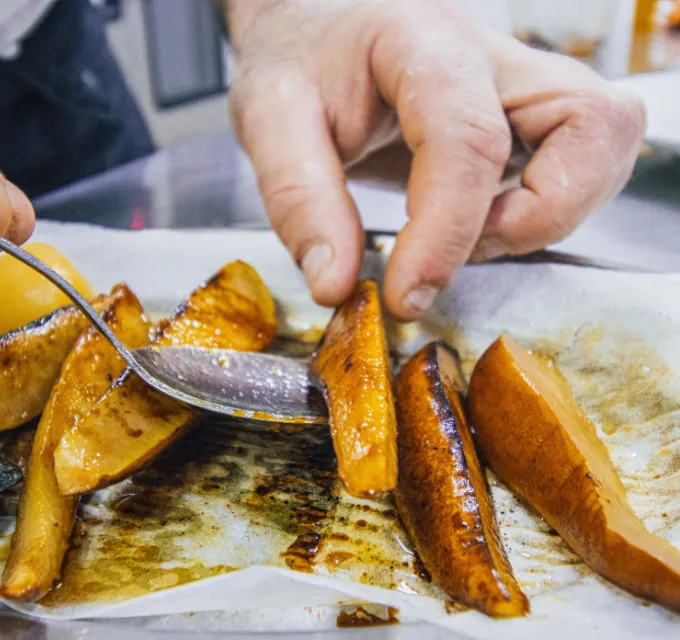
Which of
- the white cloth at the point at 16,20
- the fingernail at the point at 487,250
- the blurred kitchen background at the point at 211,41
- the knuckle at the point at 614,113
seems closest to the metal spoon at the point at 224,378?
the fingernail at the point at 487,250

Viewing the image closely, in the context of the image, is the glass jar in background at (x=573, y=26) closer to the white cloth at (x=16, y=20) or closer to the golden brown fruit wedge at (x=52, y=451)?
the white cloth at (x=16, y=20)

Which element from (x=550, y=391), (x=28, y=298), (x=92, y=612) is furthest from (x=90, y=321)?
(x=550, y=391)

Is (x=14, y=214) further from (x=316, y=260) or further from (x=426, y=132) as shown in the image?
(x=426, y=132)

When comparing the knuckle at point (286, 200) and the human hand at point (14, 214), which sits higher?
the human hand at point (14, 214)

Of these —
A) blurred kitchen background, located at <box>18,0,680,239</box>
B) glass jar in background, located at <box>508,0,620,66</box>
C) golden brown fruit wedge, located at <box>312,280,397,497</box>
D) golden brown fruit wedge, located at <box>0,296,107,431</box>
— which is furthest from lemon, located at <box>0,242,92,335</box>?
glass jar in background, located at <box>508,0,620,66</box>

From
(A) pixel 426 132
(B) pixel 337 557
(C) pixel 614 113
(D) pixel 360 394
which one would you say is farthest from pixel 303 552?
(C) pixel 614 113

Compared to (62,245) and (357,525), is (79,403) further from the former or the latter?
(62,245)
